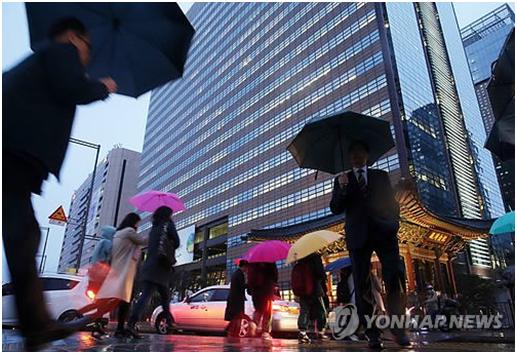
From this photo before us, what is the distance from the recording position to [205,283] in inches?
2127

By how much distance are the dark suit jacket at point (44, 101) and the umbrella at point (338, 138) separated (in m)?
2.53

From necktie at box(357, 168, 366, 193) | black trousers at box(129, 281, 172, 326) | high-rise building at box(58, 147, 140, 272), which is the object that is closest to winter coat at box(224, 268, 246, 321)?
black trousers at box(129, 281, 172, 326)

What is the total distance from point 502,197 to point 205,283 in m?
41.5

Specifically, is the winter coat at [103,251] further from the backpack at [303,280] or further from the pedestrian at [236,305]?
the backpack at [303,280]

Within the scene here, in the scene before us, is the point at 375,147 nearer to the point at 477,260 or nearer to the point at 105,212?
the point at 477,260

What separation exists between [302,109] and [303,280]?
41.0 m

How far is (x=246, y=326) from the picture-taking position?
7.65 meters

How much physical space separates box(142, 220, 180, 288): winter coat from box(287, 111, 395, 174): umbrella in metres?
2.03

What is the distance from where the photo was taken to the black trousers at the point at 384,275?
3.12m

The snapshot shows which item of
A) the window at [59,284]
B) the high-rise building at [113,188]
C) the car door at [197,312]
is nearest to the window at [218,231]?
the high-rise building at [113,188]

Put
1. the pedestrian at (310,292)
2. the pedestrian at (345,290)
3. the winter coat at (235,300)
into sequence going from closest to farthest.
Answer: the pedestrian at (310,292) < the pedestrian at (345,290) < the winter coat at (235,300)

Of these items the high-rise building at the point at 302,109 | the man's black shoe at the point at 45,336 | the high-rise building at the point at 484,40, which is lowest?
the man's black shoe at the point at 45,336

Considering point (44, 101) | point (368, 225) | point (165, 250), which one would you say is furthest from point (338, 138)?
point (44, 101)

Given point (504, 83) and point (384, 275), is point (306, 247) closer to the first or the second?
point (384, 275)
